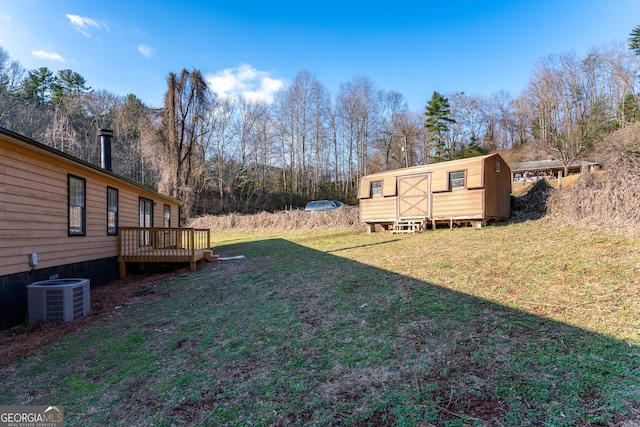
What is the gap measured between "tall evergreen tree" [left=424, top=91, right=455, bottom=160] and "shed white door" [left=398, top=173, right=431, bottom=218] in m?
22.5

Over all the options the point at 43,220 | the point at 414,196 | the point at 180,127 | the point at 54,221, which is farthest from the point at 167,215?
the point at 414,196

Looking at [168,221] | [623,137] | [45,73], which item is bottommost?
[168,221]

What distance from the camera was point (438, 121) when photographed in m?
32.8

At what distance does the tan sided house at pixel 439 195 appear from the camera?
426 inches

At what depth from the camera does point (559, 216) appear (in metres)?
9.55

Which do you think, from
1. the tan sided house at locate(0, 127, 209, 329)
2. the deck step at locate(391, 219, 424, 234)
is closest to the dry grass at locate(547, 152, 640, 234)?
the deck step at locate(391, 219, 424, 234)

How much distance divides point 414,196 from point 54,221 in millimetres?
11231

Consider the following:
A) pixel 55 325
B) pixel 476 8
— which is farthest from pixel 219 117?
pixel 55 325

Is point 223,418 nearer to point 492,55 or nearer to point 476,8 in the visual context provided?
point 476,8

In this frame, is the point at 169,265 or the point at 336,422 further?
the point at 169,265

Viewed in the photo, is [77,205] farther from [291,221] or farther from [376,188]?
[291,221]

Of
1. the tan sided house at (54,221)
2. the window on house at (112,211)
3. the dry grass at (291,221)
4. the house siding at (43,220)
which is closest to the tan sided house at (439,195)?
the dry grass at (291,221)

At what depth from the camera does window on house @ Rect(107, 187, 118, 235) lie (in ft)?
26.7

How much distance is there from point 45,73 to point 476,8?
119 feet
